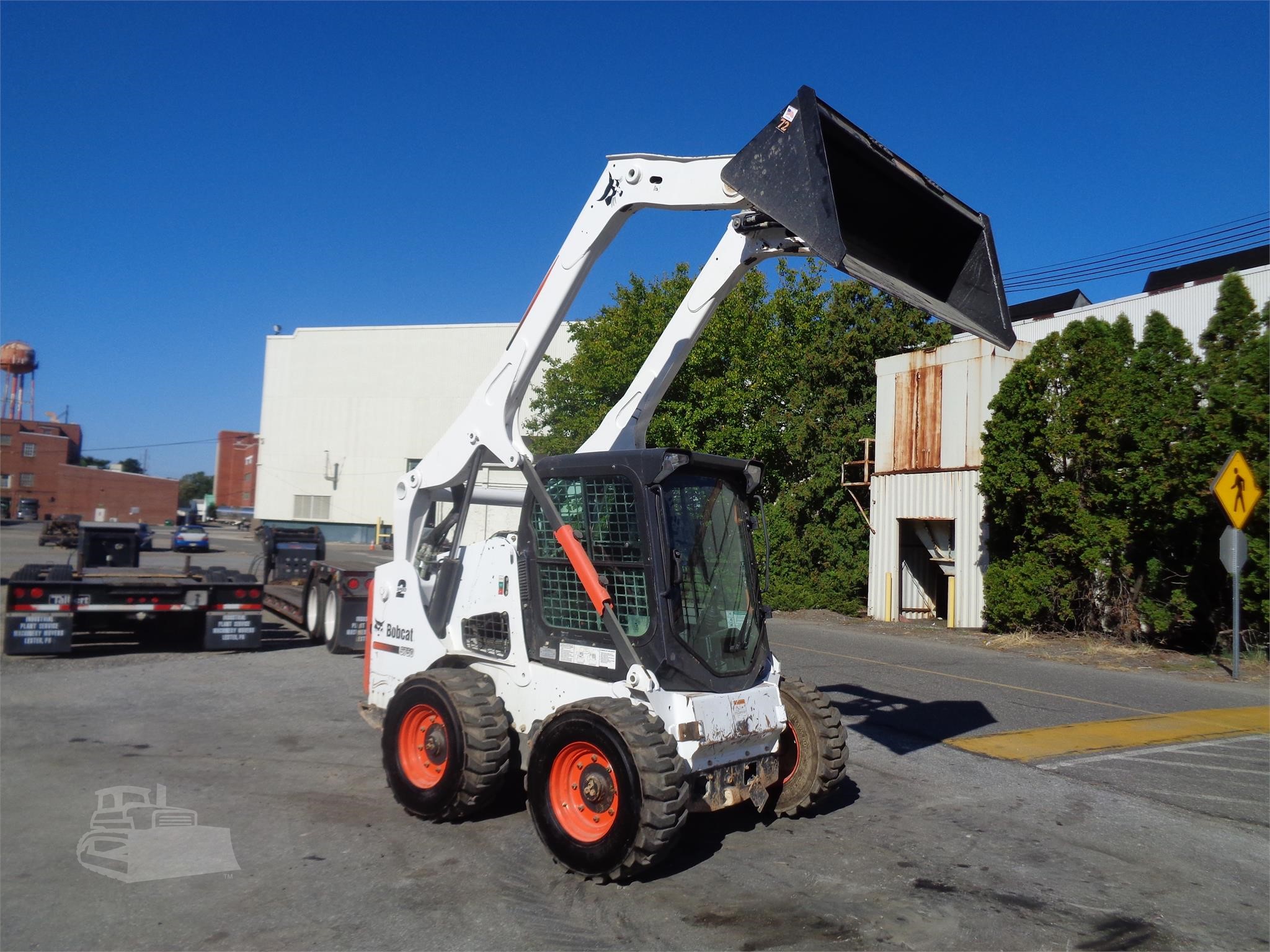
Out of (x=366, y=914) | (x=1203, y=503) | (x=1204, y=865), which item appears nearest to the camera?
(x=366, y=914)

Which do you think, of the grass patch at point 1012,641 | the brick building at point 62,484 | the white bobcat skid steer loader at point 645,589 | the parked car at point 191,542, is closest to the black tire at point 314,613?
the white bobcat skid steer loader at point 645,589

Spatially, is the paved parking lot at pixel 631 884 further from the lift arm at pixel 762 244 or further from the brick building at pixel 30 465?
the brick building at pixel 30 465

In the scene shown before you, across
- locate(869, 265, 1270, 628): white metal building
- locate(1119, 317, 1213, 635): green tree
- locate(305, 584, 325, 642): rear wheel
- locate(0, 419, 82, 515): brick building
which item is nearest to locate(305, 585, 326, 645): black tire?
locate(305, 584, 325, 642): rear wheel

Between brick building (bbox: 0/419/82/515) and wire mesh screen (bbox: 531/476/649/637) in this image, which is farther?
brick building (bbox: 0/419/82/515)

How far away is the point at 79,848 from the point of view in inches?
227

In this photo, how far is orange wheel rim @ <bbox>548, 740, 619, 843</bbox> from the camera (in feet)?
17.7

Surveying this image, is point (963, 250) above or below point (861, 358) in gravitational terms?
below

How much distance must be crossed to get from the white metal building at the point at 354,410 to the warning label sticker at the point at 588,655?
49.3 meters

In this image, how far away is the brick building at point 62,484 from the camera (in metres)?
80.7

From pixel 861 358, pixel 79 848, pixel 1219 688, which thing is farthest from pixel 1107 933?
pixel 861 358

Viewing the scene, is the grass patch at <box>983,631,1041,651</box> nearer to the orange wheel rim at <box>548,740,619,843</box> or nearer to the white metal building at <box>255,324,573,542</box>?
the orange wheel rim at <box>548,740,619,843</box>

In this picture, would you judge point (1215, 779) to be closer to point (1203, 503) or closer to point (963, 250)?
point (963, 250)

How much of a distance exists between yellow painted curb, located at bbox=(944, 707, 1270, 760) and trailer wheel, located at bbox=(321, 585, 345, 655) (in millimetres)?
9056

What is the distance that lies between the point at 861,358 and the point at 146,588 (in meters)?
20.0
